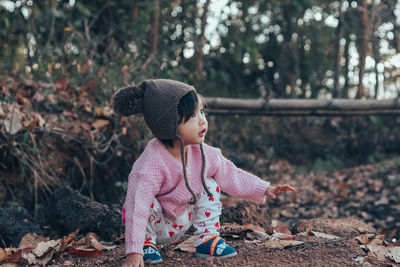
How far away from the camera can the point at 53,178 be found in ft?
13.4

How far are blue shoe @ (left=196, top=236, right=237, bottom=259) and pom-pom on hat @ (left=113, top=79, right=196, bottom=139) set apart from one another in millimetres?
645

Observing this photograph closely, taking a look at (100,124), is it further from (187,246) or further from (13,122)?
(187,246)

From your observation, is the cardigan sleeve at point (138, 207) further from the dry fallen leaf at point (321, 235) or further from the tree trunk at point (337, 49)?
the tree trunk at point (337, 49)

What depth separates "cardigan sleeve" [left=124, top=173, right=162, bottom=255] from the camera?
7.09 ft

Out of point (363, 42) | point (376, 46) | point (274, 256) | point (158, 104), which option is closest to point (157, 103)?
point (158, 104)

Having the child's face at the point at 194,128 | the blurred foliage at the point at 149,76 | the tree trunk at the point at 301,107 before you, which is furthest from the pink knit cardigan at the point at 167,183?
the tree trunk at the point at 301,107

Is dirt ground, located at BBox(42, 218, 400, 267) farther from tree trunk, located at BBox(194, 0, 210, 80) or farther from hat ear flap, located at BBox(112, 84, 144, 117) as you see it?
tree trunk, located at BBox(194, 0, 210, 80)

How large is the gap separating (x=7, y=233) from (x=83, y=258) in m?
0.91

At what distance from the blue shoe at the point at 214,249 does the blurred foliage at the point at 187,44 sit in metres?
2.79

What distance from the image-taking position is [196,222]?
2533 mm

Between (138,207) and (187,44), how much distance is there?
5.32 meters

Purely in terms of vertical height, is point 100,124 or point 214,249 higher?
point 100,124

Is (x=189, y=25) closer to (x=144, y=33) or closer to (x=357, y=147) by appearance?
(x=144, y=33)

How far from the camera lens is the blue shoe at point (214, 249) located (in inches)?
93.4
